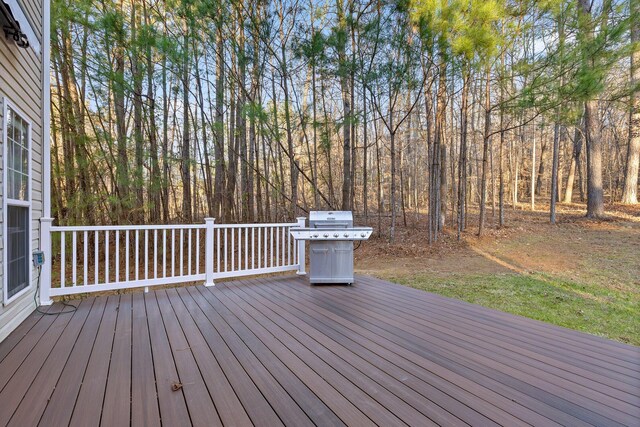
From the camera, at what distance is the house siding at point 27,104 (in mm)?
→ 2377

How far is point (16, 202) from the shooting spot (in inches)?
104

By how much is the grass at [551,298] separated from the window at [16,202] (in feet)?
15.6

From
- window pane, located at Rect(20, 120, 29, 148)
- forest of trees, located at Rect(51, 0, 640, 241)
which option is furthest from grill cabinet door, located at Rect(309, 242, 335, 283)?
forest of trees, located at Rect(51, 0, 640, 241)

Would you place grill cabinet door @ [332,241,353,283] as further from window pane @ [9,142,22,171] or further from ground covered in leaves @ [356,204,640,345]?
window pane @ [9,142,22,171]

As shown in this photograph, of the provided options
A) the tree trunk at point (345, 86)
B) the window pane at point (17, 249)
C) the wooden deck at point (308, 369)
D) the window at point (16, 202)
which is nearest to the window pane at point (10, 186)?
the window at point (16, 202)

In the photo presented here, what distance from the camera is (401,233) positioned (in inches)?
387

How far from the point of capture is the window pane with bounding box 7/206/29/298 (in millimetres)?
2537

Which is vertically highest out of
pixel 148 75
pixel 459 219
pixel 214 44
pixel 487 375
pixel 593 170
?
pixel 214 44

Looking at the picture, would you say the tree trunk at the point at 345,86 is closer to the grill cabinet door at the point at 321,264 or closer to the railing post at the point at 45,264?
the grill cabinet door at the point at 321,264

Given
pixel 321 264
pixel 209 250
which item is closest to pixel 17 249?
pixel 209 250

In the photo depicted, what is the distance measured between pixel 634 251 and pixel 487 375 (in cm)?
718

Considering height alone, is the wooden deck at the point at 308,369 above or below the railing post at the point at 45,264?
below

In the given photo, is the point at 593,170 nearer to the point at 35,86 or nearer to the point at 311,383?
the point at 311,383

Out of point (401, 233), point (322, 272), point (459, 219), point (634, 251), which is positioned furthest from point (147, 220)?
point (634, 251)
